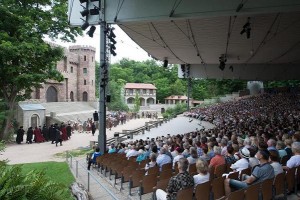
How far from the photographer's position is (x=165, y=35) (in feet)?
59.8

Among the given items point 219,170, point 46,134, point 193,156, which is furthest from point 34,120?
point 219,170

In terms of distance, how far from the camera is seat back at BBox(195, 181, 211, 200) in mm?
4574

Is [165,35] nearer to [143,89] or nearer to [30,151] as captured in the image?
[30,151]

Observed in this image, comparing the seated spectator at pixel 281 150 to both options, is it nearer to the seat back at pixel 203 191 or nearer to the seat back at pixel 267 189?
the seat back at pixel 267 189

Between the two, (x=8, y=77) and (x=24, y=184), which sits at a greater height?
(x=8, y=77)

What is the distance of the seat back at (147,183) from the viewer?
6109 mm

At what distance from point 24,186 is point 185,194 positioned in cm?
226

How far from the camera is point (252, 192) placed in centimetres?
446

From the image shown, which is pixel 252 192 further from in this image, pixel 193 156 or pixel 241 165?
pixel 193 156

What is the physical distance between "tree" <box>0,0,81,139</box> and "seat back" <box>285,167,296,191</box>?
1745 centimetres

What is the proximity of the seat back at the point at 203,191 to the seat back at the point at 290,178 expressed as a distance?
1653 millimetres

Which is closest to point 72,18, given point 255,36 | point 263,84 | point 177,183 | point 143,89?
point 255,36

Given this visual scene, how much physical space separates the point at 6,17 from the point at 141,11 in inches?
460

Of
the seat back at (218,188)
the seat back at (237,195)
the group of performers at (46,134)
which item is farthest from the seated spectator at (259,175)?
the group of performers at (46,134)
